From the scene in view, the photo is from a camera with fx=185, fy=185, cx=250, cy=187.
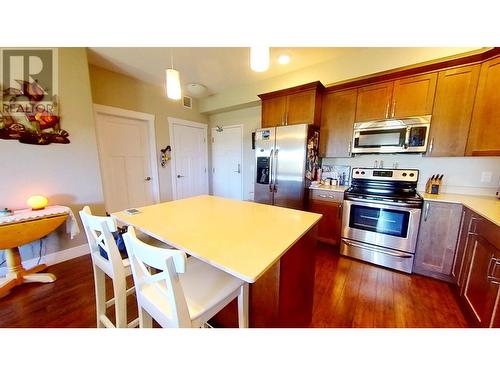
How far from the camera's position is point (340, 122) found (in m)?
2.67

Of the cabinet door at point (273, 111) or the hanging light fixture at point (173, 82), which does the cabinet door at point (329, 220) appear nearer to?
the cabinet door at point (273, 111)

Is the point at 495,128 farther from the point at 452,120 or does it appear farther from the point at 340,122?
the point at 340,122

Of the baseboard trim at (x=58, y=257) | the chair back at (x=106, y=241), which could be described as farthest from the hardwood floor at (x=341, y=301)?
the chair back at (x=106, y=241)

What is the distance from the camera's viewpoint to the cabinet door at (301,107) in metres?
2.65

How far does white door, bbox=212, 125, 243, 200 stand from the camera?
4086 mm

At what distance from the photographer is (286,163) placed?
2.80 meters

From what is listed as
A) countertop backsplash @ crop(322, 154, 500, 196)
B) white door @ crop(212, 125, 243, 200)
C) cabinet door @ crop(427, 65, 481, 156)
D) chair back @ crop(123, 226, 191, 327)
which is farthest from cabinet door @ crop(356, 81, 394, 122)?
chair back @ crop(123, 226, 191, 327)

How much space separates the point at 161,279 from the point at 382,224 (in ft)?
7.97

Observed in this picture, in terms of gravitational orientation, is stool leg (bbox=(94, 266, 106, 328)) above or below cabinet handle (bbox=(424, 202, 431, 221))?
below

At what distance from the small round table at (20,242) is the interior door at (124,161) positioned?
110 centimetres

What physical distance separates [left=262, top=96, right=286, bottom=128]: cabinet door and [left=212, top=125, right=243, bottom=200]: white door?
1.01 metres

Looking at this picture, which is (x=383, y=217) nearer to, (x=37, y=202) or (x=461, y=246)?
(x=461, y=246)

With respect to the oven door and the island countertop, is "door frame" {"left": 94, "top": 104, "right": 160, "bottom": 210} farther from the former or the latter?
the oven door
